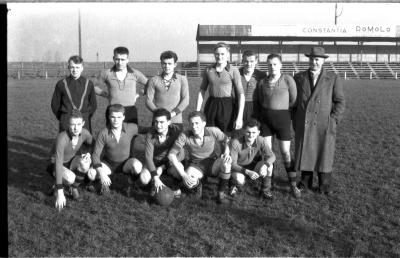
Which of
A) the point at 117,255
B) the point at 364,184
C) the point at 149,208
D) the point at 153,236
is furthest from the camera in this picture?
the point at 364,184

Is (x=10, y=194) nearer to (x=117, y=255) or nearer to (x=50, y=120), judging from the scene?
(x=117, y=255)

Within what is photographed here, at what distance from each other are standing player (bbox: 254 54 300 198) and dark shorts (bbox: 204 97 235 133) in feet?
1.18

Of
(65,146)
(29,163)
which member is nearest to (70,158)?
(65,146)

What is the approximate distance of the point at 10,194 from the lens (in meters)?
5.22

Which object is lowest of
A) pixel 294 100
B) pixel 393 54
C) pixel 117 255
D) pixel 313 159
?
pixel 117 255

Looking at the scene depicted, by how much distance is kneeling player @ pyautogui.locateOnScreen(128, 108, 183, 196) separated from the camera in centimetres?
496

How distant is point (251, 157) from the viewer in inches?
205

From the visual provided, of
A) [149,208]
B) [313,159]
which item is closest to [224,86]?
[313,159]

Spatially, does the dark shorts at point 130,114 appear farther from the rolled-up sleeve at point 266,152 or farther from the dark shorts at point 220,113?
the rolled-up sleeve at point 266,152

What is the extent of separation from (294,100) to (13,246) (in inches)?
134

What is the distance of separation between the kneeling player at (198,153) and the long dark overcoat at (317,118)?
3.16ft

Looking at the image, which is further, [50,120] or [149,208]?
[50,120]

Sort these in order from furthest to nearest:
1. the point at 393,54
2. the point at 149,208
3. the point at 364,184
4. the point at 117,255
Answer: the point at 393,54
the point at 364,184
the point at 149,208
the point at 117,255

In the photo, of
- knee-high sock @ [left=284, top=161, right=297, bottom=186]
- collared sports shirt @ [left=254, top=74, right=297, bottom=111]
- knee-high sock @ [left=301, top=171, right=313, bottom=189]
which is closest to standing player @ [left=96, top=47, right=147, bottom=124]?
collared sports shirt @ [left=254, top=74, right=297, bottom=111]
